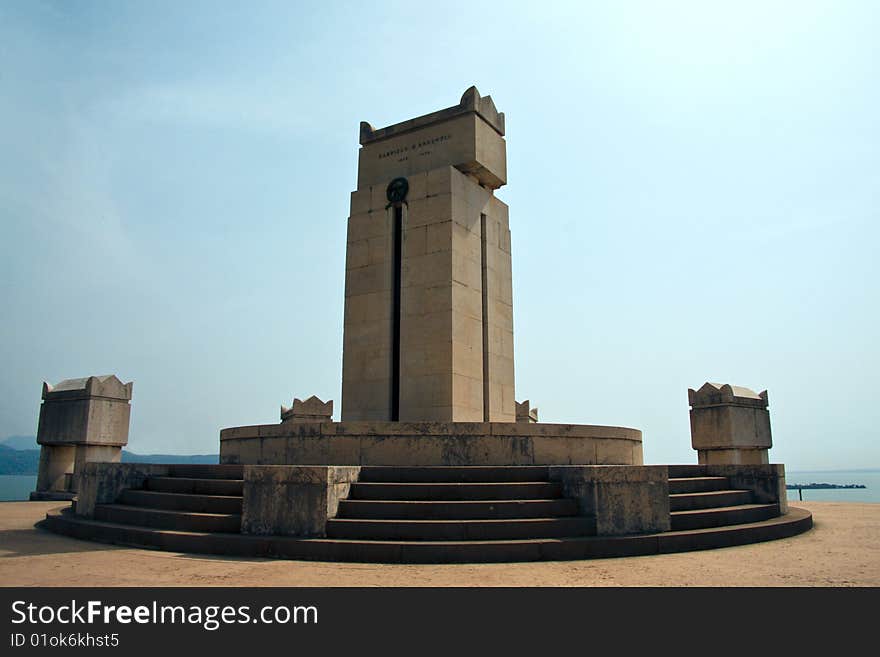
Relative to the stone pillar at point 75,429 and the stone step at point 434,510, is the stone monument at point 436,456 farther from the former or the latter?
the stone pillar at point 75,429

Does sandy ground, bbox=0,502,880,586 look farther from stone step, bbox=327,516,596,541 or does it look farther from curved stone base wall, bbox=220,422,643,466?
curved stone base wall, bbox=220,422,643,466

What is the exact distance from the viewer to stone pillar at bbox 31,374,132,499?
19.6 meters

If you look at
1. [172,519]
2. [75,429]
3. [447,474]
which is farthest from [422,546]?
[75,429]

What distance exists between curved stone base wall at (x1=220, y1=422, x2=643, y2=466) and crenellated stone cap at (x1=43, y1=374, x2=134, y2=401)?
32.3ft

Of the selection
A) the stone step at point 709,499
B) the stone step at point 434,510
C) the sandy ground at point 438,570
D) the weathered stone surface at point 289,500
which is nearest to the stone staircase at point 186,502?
the weathered stone surface at point 289,500

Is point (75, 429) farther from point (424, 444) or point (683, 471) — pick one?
point (683, 471)

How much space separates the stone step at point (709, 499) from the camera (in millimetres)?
10812

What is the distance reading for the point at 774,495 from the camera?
12617 mm

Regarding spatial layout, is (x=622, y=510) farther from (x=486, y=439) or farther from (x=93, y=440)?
(x=93, y=440)

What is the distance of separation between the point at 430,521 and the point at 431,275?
855cm

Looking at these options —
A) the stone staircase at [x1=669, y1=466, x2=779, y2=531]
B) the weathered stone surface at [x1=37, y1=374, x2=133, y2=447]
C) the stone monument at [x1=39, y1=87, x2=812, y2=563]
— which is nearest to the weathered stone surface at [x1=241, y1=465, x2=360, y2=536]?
the stone monument at [x1=39, y1=87, x2=812, y2=563]

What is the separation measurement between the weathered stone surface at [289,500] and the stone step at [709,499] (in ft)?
18.5

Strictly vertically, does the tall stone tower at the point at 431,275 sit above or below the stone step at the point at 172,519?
above

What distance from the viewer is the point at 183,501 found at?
34.2ft
